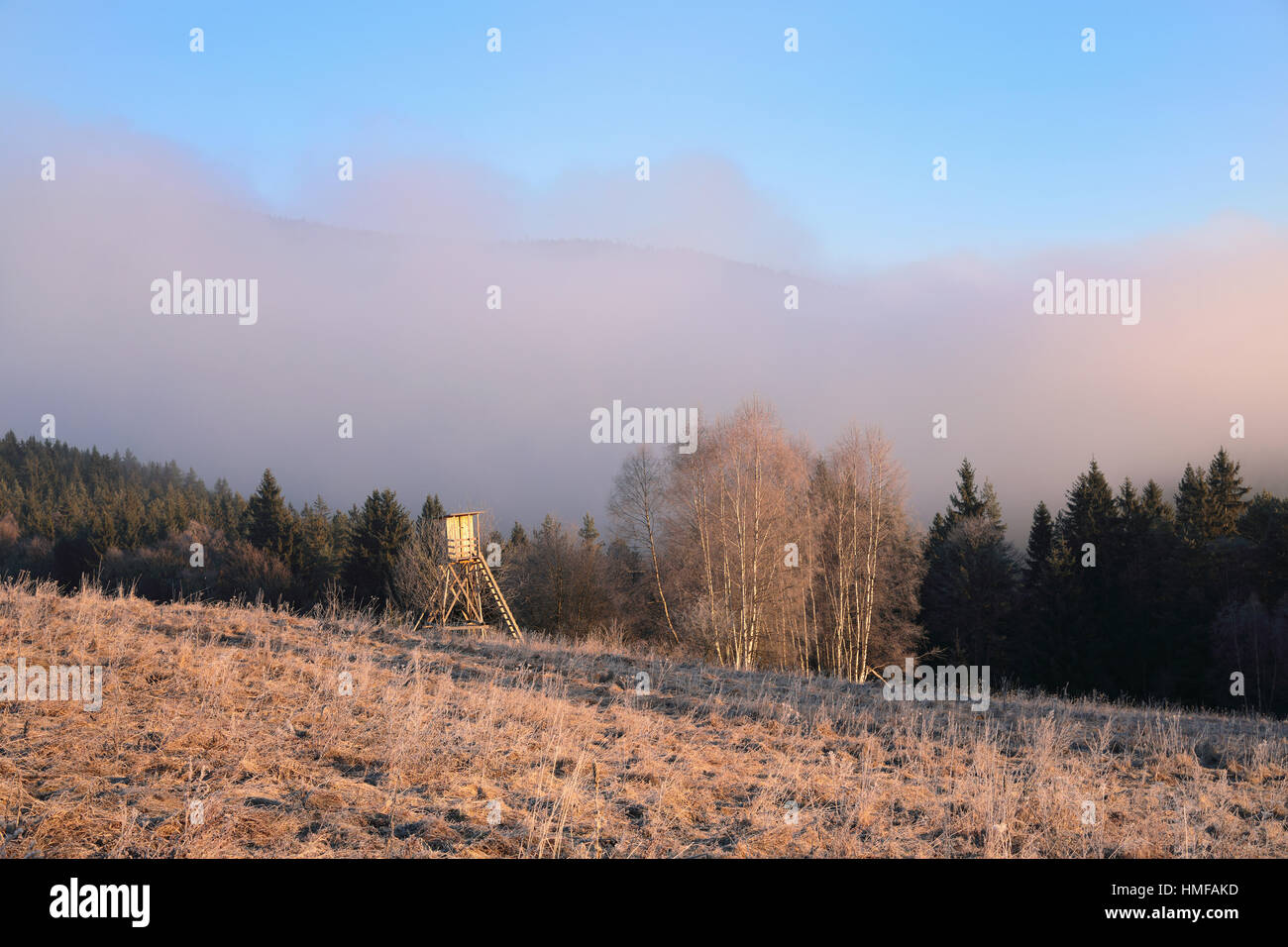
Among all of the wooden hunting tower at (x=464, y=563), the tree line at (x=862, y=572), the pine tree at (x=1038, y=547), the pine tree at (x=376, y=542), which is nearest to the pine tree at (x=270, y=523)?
the tree line at (x=862, y=572)

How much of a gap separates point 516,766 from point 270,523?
218 ft

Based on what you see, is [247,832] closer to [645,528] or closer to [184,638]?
[184,638]

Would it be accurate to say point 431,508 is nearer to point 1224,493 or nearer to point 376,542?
point 376,542

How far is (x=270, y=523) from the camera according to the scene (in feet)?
217

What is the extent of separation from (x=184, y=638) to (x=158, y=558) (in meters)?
72.6

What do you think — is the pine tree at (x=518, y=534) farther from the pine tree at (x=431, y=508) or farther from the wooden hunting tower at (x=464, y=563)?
the wooden hunting tower at (x=464, y=563)

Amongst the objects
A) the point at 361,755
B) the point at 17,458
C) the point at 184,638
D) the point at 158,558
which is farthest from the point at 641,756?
the point at 17,458

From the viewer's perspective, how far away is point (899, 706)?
12766mm

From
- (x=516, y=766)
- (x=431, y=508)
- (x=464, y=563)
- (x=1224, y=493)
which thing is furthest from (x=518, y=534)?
(x=516, y=766)

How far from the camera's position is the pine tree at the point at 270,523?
216 ft

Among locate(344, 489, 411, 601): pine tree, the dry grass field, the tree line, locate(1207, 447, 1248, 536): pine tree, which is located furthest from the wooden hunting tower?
locate(1207, 447, 1248, 536): pine tree

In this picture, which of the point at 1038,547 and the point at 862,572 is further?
the point at 1038,547

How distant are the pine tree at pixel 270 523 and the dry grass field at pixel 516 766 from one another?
58.6m

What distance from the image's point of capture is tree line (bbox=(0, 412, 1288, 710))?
33.3m
